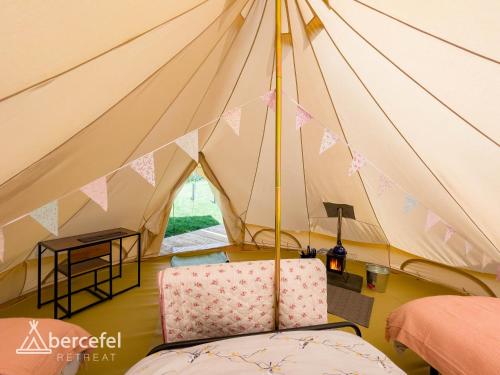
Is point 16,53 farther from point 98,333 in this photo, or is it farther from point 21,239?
point 98,333

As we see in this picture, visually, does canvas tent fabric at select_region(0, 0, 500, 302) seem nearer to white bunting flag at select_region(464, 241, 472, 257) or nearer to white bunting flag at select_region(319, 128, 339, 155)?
white bunting flag at select_region(464, 241, 472, 257)

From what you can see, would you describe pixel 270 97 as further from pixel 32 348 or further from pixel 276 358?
pixel 32 348

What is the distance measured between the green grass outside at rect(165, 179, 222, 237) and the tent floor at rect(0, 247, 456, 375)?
236 cm

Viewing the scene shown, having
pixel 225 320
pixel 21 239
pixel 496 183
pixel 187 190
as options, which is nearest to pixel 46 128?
pixel 225 320

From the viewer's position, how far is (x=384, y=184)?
9.66ft

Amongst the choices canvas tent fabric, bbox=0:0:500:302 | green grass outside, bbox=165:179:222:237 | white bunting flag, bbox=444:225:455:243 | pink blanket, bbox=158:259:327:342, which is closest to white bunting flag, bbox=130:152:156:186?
canvas tent fabric, bbox=0:0:500:302

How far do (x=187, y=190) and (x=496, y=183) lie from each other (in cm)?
741

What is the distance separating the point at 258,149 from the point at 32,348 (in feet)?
9.41

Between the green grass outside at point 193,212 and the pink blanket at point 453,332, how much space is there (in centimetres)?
462

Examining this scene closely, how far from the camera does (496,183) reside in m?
1.79

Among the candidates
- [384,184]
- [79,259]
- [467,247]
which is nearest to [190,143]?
[79,259]

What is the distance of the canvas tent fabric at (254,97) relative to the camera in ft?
4.09

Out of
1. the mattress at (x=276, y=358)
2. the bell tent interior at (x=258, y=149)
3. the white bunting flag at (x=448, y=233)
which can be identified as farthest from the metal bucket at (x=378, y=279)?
the mattress at (x=276, y=358)

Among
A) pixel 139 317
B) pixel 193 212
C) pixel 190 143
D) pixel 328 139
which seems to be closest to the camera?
pixel 190 143
